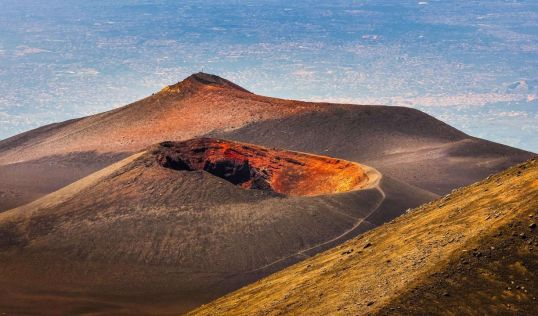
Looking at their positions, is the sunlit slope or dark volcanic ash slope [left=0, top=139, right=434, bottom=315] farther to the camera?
dark volcanic ash slope [left=0, top=139, right=434, bottom=315]

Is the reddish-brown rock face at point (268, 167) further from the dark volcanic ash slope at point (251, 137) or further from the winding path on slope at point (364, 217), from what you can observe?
the dark volcanic ash slope at point (251, 137)

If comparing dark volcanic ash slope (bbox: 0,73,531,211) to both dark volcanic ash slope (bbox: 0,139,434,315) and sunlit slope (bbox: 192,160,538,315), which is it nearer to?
dark volcanic ash slope (bbox: 0,139,434,315)

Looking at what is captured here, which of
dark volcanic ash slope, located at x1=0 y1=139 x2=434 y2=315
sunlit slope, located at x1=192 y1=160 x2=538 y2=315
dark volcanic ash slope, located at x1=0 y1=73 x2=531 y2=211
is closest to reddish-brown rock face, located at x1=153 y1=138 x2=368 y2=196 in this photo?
dark volcanic ash slope, located at x1=0 y1=139 x2=434 y2=315

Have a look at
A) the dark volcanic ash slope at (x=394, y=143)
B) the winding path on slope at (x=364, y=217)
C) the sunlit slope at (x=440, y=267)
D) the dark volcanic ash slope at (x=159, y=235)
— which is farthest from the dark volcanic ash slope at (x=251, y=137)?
the sunlit slope at (x=440, y=267)

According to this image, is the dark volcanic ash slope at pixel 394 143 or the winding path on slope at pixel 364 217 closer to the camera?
the winding path on slope at pixel 364 217

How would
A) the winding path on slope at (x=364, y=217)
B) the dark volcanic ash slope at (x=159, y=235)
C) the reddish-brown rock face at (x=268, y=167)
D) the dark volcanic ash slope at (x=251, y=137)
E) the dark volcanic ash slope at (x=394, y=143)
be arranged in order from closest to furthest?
the dark volcanic ash slope at (x=159, y=235) → the winding path on slope at (x=364, y=217) → the reddish-brown rock face at (x=268, y=167) → the dark volcanic ash slope at (x=394, y=143) → the dark volcanic ash slope at (x=251, y=137)

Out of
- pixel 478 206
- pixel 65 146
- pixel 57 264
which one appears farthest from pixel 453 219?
pixel 65 146
